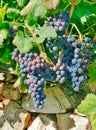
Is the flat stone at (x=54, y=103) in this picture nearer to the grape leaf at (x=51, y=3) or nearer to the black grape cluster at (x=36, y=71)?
the black grape cluster at (x=36, y=71)

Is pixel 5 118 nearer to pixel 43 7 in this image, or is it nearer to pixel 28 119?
pixel 28 119

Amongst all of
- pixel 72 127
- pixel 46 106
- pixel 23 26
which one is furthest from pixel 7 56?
pixel 72 127

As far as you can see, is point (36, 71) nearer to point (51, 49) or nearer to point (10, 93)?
point (51, 49)

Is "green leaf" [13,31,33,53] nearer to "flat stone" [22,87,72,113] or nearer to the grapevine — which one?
the grapevine

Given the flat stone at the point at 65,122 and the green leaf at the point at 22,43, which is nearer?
the green leaf at the point at 22,43

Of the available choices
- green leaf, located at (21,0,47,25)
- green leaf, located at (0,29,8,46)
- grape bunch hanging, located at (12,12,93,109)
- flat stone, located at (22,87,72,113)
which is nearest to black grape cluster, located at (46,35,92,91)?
grape bunch hanging, located at (12,12,93,109)

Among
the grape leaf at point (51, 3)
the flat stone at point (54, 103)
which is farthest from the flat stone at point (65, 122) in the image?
the grape leaf at point (51, 3)
